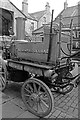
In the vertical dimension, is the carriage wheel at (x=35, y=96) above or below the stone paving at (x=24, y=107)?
above

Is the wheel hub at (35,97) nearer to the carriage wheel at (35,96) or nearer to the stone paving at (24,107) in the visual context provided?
the carriage wheel at (35,96)

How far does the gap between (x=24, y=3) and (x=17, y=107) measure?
1817 centimetres

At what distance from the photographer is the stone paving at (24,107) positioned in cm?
244

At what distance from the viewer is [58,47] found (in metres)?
2.24

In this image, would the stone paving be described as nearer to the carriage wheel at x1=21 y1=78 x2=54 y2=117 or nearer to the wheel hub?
the carriage wheel at x1=21 y1=78 x2=54 y2=117

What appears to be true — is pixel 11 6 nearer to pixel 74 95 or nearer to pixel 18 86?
pixel 18 86

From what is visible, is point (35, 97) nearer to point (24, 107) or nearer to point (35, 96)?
point (35, 96)

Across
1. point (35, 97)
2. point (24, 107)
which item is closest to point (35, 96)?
point (35, 97)

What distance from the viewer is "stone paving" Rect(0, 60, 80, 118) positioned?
Result: 2.44 metres

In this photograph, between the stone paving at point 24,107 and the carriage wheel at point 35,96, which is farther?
the stone paving at point 24,107

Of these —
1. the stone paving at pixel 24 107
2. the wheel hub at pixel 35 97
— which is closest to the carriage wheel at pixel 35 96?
the wheel hub at pixel 35 97

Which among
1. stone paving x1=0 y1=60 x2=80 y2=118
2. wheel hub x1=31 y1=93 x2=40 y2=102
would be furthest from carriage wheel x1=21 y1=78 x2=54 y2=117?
stone paving x1=0 y1=60 x2=80 y2=118

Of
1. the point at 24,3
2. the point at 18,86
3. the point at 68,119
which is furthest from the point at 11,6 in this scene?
the point at 68,119

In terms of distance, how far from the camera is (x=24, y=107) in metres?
2.69
